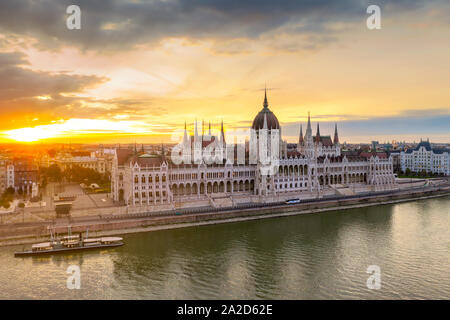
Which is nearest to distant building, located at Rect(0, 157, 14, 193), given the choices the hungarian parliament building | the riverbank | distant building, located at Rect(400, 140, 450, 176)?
the hungarian parliament building

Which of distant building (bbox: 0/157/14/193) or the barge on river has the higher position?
distant building (bbox: 0/157/14/193)

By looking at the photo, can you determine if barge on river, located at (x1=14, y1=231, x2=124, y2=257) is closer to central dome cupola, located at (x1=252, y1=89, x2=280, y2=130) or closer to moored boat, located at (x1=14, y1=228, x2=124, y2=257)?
moored boat, located at (x1=14, y1=228, x2=124, y2=257)

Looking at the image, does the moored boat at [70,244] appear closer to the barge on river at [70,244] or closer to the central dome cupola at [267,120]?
the barge on river at [70,244]

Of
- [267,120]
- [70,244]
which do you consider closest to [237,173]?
[267,120]

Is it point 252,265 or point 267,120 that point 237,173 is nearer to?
point 267,120

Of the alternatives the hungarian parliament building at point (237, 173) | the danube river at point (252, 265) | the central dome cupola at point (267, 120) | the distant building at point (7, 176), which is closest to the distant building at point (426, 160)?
the hungarian parliament building at point (237, 173)

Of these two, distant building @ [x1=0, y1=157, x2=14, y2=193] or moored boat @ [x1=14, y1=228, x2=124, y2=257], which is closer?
moored boat @ [x1=14, y1=228, x2=124, y2=257]
